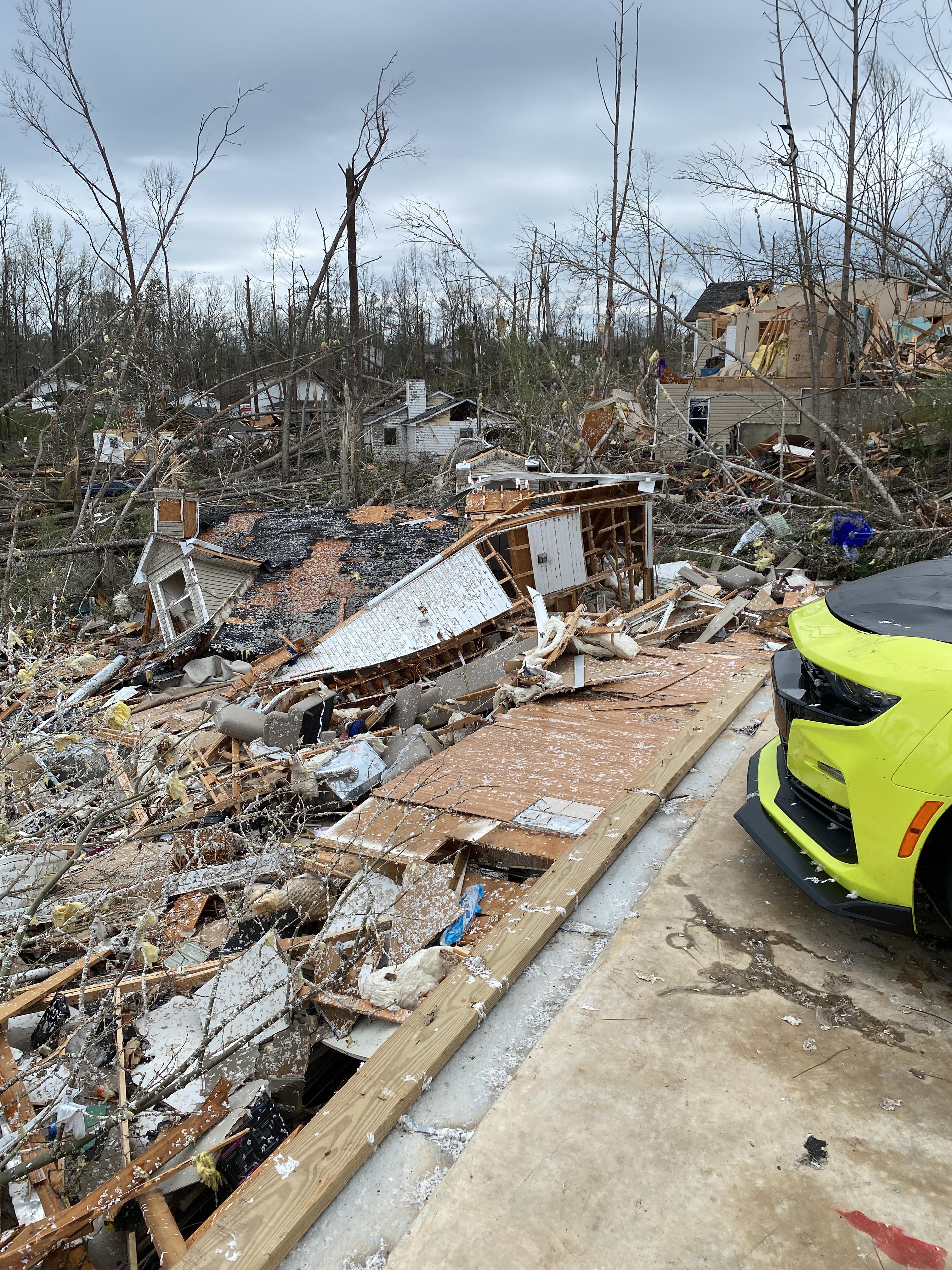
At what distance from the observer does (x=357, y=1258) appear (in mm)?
1857

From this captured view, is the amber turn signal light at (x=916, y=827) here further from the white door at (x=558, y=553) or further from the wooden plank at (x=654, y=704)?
the white door at (x=558, y=553)

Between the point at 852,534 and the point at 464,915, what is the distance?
34.5 ft

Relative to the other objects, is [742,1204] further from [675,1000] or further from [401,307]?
[401,307]

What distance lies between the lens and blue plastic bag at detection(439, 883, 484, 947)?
347cm

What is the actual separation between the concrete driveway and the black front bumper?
0.28 m

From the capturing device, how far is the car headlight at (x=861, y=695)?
99.4 inches

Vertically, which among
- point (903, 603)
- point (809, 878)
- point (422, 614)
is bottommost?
point (422, 614)

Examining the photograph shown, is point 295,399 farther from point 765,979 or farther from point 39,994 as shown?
point 765,979

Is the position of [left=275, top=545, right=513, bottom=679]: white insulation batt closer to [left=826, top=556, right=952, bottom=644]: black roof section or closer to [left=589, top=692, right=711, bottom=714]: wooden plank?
[left=589, top=692, right=711, bottom=714]: wooden plank

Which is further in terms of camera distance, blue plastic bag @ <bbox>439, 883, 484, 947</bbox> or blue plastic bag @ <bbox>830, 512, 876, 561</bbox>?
blue plastic bag @ <bbox>830, 512, 876, 561</bbox>

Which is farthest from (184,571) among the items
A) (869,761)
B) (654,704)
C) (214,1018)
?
(869,761)

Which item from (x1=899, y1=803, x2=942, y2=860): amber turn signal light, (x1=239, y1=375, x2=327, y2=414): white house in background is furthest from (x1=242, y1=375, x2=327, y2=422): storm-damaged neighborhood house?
(x1=899, y1=803, x2=942, y2=860): amber turn signal light

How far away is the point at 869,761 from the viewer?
253 cm

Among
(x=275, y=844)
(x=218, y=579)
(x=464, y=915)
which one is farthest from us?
(x=218, y=579)
